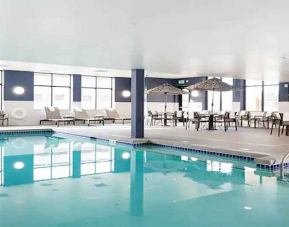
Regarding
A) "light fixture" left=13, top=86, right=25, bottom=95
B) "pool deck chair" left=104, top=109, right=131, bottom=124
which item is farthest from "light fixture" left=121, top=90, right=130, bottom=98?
"light fixture" left=13, top=86, right=25, bottom=95

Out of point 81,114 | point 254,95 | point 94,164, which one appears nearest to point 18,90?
point 81,114

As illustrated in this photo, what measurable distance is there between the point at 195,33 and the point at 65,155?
15.0 ft

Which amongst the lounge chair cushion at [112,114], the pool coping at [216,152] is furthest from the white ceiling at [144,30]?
the lounge chair cushion at [112,114]

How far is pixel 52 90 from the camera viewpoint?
17188 mm

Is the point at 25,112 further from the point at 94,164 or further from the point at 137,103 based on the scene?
the point at 94,164

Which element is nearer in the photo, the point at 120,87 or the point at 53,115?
the point at 53,115

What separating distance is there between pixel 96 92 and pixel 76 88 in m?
1.27

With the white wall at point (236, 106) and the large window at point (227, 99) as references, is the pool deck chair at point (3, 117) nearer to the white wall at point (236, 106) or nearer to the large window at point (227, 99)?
the large window at point (227, 99)

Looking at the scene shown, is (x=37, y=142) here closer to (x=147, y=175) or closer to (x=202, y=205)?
(x=147, y=175)

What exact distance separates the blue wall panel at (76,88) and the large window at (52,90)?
25 centimetres

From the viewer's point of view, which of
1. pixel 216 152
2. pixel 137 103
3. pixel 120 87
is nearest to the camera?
pixel 216 152

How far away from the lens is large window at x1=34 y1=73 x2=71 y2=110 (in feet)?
55.3

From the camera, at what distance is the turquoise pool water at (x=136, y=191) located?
3.84 metres

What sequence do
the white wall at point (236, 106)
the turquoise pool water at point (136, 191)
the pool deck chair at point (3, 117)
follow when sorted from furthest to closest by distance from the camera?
the white wall at point (236, 106) → the pool deck chair at point (3, 117) → the turquoise pool water at point (136, 191)
